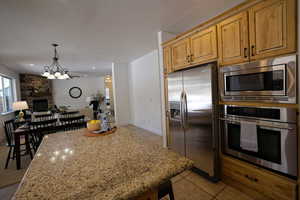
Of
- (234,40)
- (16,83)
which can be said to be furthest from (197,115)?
(16,83)

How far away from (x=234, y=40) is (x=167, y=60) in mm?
1232

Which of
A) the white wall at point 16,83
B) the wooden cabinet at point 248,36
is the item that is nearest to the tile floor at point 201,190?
the wooden cabinet at point 248,36

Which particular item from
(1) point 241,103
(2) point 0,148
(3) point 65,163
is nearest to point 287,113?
(1) point 241,103

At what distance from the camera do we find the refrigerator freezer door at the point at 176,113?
2320 millimetres

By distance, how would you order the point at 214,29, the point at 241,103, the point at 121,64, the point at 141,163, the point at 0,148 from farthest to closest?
the point at 121,64 < the point at 0,148 < the point at 214,29 < the point at 241,103 < the point at 141,163

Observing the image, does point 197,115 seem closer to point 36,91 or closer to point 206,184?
point 206,184

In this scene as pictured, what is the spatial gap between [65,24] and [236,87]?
9.44 ft

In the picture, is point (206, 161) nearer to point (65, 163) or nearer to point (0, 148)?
point (65, 163)

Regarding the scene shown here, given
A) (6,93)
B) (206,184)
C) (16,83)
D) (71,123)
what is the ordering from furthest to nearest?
1. (16,83)
2. (6,93)
3. (71,123)
4. (206,184)

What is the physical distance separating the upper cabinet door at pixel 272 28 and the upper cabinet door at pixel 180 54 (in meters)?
0.93

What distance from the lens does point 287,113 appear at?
1.37m

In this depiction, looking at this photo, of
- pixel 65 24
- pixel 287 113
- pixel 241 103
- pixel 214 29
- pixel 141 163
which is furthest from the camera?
pixel 65 24

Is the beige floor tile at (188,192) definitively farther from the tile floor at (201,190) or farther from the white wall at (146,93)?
the white wall at (146,93)

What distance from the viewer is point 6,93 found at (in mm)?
5371
